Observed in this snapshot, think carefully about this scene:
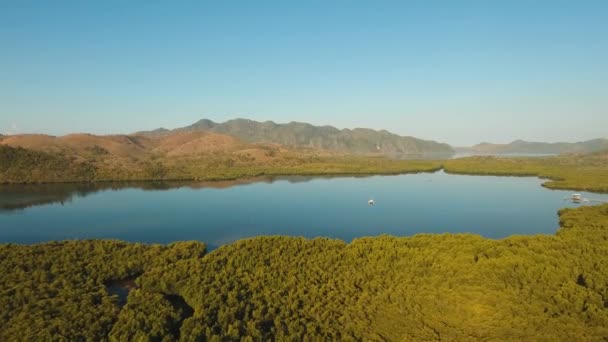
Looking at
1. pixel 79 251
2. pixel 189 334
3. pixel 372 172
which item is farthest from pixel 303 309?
pixel 372 172

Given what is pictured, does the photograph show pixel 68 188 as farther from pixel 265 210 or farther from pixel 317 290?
pixel 317 290

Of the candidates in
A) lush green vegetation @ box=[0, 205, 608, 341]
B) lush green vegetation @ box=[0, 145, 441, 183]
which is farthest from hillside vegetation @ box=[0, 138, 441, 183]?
lush green vegetation @ box=[0, 205, 608, 341]

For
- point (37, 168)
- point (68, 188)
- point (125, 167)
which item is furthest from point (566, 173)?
point (37, 168)

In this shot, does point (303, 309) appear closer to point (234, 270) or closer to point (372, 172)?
point (234, 270)

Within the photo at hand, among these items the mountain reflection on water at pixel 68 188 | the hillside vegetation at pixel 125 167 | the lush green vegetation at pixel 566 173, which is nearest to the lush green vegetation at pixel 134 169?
the hillside vegetation at pixel 125 167

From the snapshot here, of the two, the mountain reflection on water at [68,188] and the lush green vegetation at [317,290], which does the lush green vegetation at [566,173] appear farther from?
the lush green vegetation at [317,290]

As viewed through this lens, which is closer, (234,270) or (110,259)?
(234,270)
